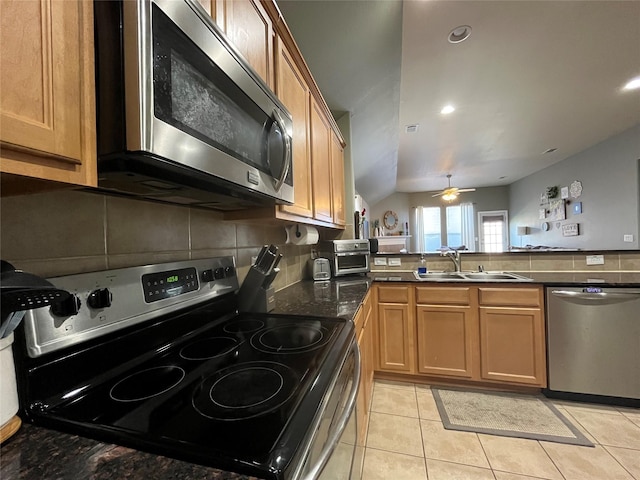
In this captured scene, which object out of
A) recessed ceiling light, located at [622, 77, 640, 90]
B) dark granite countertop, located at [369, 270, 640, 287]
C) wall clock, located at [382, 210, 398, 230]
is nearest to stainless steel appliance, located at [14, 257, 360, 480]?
dark granite countertop, located at [369, 270, 640, 287]

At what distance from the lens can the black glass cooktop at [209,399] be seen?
455 millimetres

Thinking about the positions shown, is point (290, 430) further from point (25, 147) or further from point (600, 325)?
point (600, 325)

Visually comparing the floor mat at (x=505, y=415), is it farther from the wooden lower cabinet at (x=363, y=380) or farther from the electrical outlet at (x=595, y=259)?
the electrical outlet at (x=595, y=259)

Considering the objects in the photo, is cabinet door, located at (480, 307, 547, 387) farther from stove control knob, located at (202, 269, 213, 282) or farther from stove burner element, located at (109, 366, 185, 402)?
stove burner element, located at (109, 366, 185, 402)

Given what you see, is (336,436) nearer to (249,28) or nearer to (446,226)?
(249,28)

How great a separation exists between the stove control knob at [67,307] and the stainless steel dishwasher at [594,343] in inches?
105

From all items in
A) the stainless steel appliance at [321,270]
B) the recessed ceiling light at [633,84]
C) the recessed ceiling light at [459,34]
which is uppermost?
the recessed ceiling light at [633,84]

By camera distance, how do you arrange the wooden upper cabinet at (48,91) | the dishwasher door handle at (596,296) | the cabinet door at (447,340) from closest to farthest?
the wooden upper cabinet at (48,91)
the dishwasher door handle at (596,296)
the cabinet door at (447,340)

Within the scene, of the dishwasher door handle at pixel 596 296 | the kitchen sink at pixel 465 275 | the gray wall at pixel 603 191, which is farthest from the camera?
the gray wall at pixel 603 191

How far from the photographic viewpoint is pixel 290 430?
488 mm

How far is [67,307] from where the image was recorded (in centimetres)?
61

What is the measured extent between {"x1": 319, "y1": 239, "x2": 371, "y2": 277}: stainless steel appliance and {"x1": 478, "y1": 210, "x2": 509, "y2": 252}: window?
7494 mm

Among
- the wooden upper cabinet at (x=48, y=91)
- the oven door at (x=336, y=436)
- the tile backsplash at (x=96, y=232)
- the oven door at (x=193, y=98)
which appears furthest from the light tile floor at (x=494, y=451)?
the wooden upper cabinet at (x=48, y=91)

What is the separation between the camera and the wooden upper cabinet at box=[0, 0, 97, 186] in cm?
37
